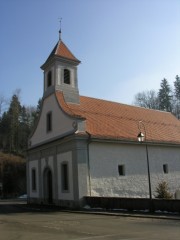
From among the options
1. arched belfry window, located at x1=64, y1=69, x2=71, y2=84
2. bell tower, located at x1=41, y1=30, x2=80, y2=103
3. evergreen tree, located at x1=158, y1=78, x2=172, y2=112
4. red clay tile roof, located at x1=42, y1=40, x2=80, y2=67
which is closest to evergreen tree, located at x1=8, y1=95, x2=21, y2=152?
evergreen tree, located at x1=158, y1=78, x2=172, y2=112

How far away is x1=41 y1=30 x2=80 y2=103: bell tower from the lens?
30.4 meters

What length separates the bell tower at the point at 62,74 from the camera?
30.4m

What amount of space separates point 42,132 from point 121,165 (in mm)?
8400

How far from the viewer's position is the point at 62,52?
104 ft

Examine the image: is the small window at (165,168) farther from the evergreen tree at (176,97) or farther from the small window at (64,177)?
the evergreen tree at (176,97)

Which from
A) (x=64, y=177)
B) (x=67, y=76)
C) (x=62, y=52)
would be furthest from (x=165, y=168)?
(x=62, y=52)

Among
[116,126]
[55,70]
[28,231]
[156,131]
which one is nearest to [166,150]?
[156,131]

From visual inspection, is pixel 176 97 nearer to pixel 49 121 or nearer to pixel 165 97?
pixel 165 97

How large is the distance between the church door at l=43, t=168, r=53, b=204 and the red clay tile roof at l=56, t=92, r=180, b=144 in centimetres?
589

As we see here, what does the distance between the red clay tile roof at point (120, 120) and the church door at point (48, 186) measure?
589 cm

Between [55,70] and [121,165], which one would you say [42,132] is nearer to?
[55,70]

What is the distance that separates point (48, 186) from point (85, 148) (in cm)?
650

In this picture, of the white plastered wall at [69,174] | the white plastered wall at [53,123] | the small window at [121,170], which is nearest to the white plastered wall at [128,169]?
the small window at [121,170]

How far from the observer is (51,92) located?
3064cm
